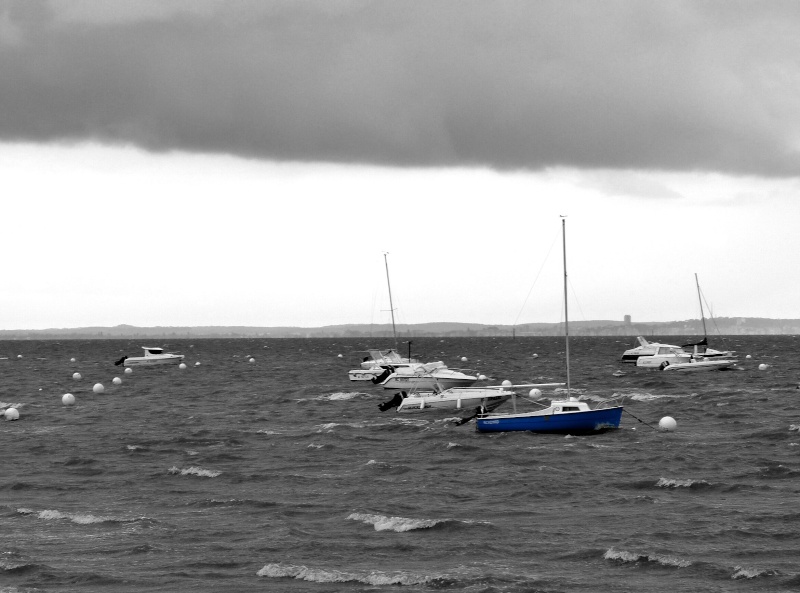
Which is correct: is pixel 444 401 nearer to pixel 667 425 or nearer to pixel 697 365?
pixel 667 425

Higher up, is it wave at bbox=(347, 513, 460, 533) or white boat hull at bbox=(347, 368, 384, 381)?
white boat hull at bbox=(347, 368, 384, 381)

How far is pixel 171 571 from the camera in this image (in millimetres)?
28141

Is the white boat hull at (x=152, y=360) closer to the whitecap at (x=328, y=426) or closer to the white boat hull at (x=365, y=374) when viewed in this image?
the white boat hull at (x=365, y=374)

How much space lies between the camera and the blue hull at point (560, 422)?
187 feet

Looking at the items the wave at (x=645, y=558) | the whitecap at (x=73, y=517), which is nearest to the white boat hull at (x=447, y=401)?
the whitecap at (x=73, y=517)

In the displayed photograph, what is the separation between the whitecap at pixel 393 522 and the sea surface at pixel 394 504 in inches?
4.4

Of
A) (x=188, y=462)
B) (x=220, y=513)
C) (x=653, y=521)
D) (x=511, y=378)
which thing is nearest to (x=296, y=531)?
(x=220, y=513)

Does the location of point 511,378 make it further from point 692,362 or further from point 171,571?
point 171,571

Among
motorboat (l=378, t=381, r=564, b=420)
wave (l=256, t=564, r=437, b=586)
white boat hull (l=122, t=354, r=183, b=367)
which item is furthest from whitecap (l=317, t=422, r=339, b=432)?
white boat hull (l=122, t=354, r=183, b=367)

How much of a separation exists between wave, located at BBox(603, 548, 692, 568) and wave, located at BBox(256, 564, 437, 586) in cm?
533

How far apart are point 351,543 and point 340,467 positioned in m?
16.0

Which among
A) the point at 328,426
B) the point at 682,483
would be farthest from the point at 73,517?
the point at 328,426

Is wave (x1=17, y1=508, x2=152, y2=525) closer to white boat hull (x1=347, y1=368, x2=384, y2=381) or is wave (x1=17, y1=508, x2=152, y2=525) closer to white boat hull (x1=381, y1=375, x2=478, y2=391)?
white boat hull (x1=381, y1=375, x2=478, y2=391)

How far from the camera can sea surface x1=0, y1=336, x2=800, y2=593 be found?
90.9 ft
